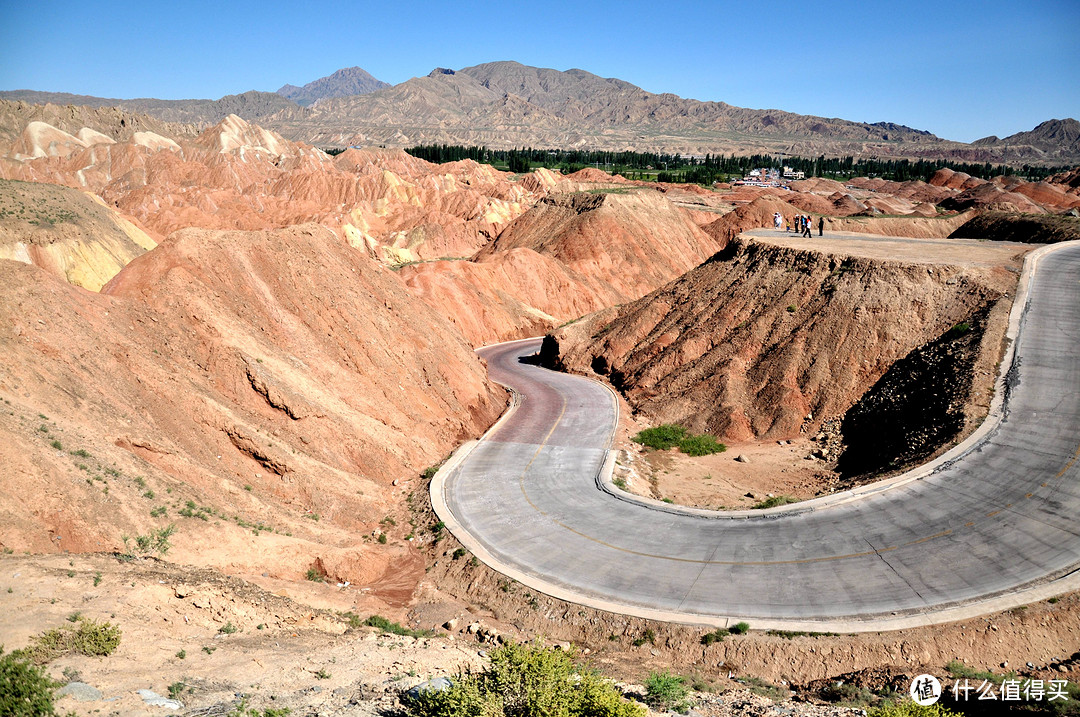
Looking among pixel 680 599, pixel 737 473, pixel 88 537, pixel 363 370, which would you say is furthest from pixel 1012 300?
pixel 88 537

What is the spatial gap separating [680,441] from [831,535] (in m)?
11.3

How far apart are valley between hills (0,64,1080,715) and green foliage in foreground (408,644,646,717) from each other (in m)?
1.34

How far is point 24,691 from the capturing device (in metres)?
8.19

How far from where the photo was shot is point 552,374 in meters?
38.5

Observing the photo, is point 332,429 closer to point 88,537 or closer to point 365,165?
point 88,537

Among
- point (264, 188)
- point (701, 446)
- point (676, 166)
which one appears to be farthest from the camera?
point (676, 166)

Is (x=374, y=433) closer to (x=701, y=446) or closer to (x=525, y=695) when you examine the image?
(x=701, y=446)

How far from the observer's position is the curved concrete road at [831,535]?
14586 mm

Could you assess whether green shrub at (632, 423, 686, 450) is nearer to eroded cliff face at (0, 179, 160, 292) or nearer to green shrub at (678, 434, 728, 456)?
green shrub at (678, 434, 728, 456)

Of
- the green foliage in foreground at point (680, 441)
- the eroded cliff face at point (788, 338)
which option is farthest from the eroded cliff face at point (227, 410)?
the eroded cliff face at point (788, 338)

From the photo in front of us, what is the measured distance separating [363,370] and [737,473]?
1595 cm

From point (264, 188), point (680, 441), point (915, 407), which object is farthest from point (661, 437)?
point (264, 188)

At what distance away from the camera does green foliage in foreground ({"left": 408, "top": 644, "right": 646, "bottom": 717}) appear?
29.5 feet

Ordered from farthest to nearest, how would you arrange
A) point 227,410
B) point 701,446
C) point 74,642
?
point 701,446 < point 227,410 < point 74,642
